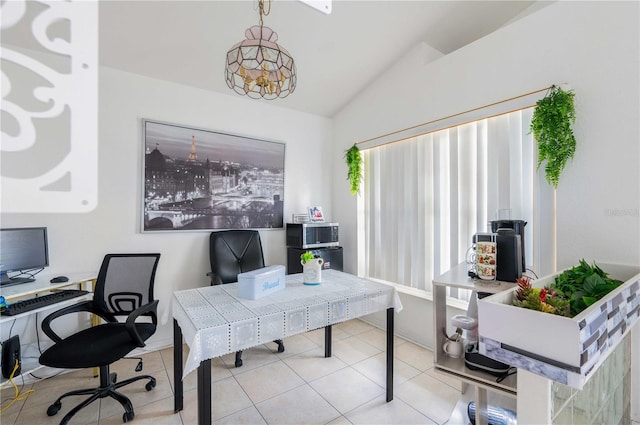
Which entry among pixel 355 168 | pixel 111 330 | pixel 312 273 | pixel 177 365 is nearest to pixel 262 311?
pixel 312 273

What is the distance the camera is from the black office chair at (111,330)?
1.66 meters

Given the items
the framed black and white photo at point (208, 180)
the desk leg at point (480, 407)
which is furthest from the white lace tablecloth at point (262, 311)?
the framed black and white photo at point (208, 180)

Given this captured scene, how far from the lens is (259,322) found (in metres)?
1.45

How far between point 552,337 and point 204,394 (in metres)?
1.42

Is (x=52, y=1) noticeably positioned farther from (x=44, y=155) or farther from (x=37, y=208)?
(x=37, y=208)

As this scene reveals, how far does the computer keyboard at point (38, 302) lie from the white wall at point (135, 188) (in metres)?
0.40

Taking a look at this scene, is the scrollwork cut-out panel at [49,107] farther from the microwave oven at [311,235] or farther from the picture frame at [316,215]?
the picture frame at [316,215]

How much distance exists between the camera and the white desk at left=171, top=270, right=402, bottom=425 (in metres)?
1.31

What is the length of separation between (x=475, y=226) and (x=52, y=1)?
3.69 metres

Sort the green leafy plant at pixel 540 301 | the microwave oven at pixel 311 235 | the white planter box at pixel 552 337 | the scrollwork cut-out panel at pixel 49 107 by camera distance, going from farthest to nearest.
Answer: the microwave oven at pixel 311 235 < the scrollwork cut-out panel at pixel 49 107 < the green leafy plant at pixel 540 301 < the white planter box at pixel 552 337

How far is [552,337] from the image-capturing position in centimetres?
81

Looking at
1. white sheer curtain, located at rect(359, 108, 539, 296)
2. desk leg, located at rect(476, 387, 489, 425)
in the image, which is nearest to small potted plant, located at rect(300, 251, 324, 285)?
desk leg, located at rect(476, 387, 489, 425)

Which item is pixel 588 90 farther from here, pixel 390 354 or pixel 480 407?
pixel 390 354

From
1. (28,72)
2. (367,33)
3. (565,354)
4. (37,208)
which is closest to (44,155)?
(37,208)
